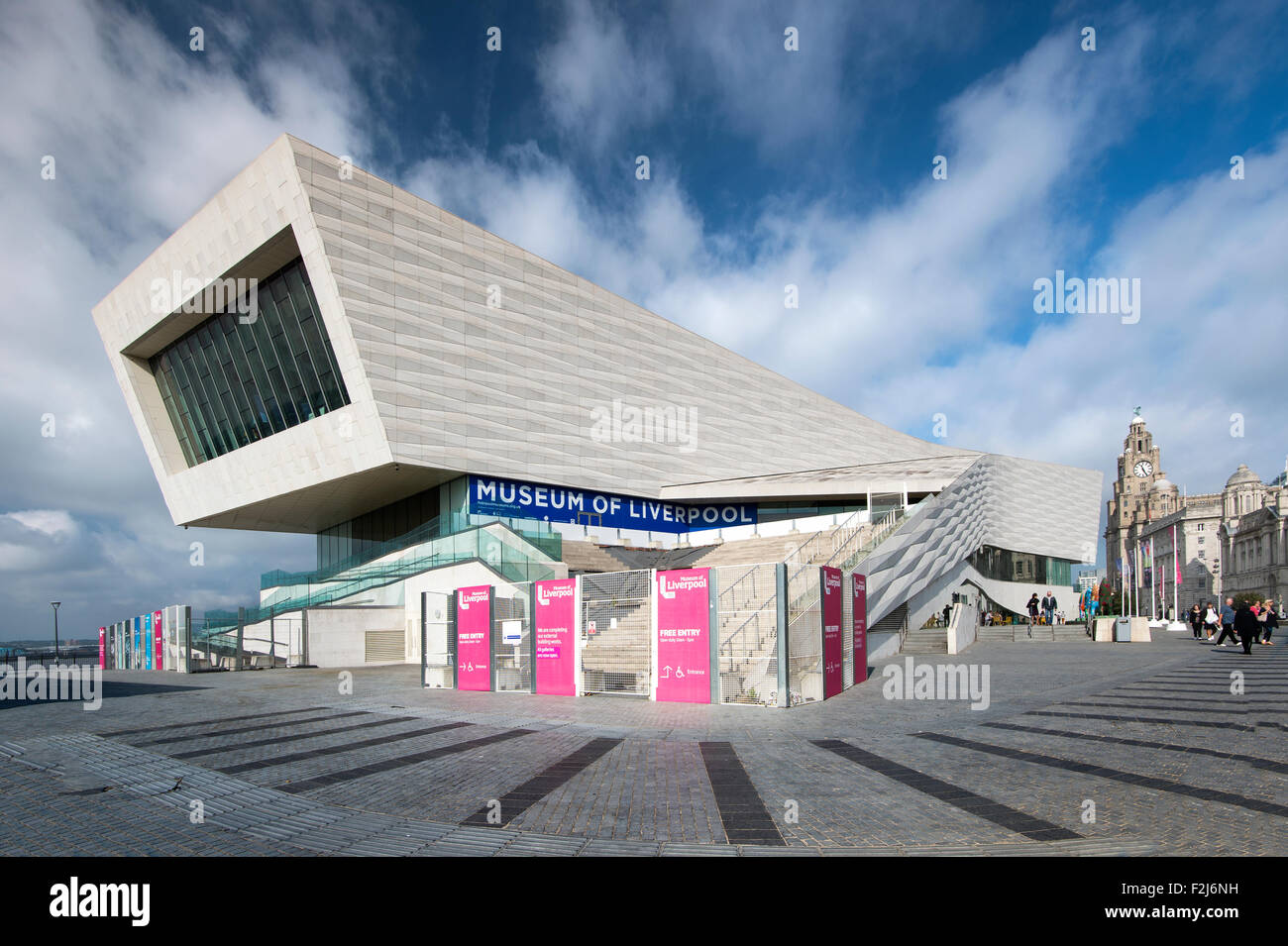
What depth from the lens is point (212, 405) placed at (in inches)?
1593

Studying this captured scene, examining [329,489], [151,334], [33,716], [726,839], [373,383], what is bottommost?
[33,716]

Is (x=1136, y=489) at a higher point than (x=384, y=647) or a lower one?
higher

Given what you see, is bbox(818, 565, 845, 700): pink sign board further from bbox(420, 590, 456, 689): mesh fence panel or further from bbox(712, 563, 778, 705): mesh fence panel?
bbox(420, 590, 456, 689): mesh fence panel

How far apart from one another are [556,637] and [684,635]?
337 cm

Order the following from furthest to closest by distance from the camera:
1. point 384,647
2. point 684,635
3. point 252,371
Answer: point 252,371 → point 384,647 → point 684,635

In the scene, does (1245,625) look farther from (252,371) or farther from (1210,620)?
(252,371)

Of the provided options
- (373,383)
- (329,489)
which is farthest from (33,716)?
(329,489)

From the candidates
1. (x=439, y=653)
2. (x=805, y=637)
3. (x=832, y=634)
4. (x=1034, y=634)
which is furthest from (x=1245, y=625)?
(x=439, y=653)

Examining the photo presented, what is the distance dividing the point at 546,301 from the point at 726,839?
36397 mm

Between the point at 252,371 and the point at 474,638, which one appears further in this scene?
the point at 252,371

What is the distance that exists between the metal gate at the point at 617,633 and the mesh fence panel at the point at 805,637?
259 cm

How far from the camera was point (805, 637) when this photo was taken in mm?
14375
